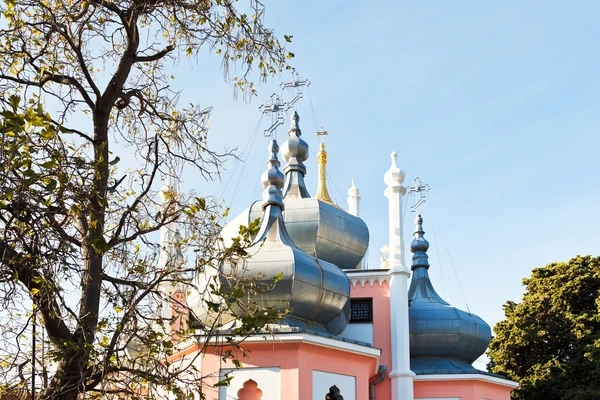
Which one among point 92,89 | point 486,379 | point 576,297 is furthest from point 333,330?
point 576,297

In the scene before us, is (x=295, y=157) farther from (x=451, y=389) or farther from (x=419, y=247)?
(x=451, y=389)

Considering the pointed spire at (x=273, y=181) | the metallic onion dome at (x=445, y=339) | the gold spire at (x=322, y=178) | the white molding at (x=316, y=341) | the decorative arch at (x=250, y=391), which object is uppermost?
the gold spire at (x=322, y=178)

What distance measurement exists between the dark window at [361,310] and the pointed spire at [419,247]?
2.49 meters

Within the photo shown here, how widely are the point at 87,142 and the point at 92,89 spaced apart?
22.4 inches

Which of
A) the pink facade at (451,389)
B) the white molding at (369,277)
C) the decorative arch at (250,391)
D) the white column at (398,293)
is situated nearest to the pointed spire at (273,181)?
the white molding at (369,277)

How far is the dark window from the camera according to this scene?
17656 mm

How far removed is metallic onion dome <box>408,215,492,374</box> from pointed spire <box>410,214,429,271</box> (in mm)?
1728

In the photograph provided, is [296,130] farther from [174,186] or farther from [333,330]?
[174,186]

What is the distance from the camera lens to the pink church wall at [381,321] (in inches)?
663

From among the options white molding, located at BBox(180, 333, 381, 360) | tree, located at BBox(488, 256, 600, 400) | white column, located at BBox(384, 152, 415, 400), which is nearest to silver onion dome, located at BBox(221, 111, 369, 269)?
white column, located at BBox(384, 152, 415, 400)

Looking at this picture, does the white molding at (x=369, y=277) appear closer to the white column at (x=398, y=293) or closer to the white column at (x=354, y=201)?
the white column at (x=398, y=293)

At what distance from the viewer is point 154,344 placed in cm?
738

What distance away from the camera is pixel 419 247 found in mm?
20391

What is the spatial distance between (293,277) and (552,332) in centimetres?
1284
